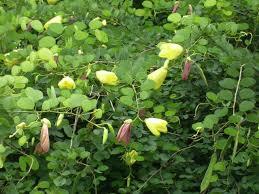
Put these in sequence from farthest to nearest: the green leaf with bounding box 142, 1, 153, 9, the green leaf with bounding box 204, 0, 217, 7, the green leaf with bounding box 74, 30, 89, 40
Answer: the green leaf with bounding box 142, 1, 153, 9 < the green leaf with bounding box 204, 0, 217, 7 < the green leaf with bounding box 74, 30, 89, 40

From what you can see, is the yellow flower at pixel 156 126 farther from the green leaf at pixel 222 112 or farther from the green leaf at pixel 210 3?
the green leaf at pixel 210 3

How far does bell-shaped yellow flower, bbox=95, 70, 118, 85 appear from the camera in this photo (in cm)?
131

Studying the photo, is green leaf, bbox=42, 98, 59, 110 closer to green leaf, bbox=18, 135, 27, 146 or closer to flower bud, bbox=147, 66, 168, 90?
green leaf, bbox=18, 135, 27, 146

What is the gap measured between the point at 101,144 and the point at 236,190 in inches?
14.6

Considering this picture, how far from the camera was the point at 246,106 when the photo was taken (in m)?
1.27

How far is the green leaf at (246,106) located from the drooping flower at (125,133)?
0.91 ft

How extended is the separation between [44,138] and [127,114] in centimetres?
25

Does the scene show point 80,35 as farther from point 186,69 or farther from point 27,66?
point 186,69

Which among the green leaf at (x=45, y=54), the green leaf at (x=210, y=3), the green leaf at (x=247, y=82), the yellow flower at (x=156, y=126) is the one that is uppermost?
the green leaf at (x=210, y=3)

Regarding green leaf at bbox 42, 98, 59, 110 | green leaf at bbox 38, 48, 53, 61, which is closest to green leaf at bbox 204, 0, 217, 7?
green leaf at bbox 38, 48, 53, 61

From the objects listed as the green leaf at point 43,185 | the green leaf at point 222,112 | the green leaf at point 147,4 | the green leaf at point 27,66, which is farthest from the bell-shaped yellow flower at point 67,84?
the green leaf at point 147,4

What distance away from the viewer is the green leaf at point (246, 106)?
126 centimetres

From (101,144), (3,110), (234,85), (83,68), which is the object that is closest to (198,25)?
(234,85)

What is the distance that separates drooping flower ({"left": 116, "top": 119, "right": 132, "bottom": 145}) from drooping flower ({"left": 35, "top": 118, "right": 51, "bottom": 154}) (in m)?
0.17
